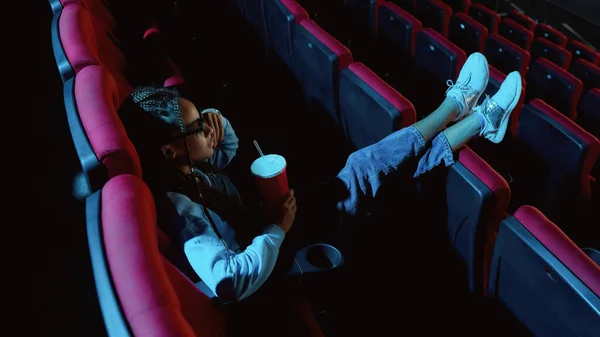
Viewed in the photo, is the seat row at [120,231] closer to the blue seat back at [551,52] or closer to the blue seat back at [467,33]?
the blue seat back at [467,33]

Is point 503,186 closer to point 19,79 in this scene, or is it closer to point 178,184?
point 178,184

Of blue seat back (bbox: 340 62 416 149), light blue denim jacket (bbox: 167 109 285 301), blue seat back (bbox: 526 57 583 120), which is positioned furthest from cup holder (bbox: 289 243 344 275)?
Answer: blue seat back (bbox: 526 57 583 120)

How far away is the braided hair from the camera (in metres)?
0.27

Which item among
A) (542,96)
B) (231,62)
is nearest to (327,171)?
(231,62)

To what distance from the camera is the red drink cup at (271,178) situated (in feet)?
0.94

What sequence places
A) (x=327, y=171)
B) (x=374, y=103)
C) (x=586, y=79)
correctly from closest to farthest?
1. (x=374, y=103)
2. (x=327, y=171)
3. (x=586, y=79)

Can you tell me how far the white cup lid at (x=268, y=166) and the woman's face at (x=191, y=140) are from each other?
3cm

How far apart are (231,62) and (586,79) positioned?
53cm

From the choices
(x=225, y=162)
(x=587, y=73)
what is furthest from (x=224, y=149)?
(x=587, y=73)

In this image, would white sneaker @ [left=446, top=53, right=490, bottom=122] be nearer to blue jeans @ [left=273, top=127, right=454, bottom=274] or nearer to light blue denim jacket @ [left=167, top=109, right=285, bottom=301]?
blue jeans @ [left=273, top=127, right=454, bottom=274]

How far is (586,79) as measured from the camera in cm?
74

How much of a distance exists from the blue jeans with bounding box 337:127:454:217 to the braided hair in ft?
0.31

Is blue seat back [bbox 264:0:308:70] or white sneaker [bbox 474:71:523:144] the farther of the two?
blue seat back [bbox 264:0:308:70]

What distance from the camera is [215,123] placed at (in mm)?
360
